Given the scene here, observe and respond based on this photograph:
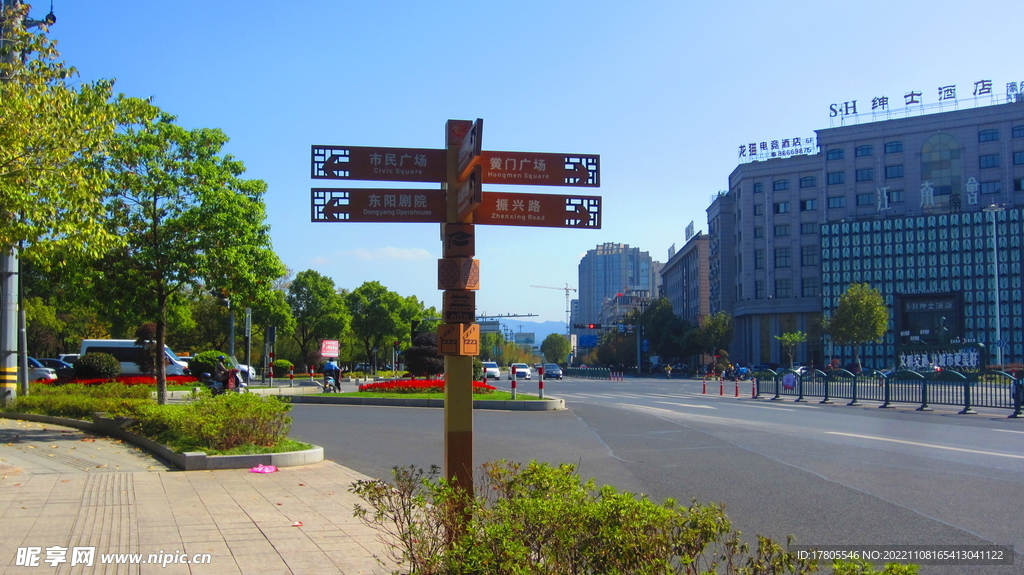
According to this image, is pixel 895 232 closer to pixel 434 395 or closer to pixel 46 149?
pixel 434 395

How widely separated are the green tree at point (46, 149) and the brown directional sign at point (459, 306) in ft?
23.7

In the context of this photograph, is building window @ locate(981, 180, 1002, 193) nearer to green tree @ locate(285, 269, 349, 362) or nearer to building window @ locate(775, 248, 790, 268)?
building window @ locate(775, 248, 790, 268)

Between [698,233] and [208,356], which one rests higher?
[698,233]

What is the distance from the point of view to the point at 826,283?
261 feet

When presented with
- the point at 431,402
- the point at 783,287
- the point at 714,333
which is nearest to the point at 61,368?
the point at 431,402

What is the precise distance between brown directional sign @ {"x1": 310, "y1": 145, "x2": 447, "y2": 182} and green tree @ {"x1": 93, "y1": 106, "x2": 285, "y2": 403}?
9945 mm

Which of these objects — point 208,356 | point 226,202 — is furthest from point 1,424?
point 208,356

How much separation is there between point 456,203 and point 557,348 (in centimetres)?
17922

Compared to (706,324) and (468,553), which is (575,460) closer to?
(468,553)

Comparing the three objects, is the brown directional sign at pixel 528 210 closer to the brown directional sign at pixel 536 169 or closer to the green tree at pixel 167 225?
the brown directional sign at pixel 536 169

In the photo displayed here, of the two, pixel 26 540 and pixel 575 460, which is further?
pixel 575 460

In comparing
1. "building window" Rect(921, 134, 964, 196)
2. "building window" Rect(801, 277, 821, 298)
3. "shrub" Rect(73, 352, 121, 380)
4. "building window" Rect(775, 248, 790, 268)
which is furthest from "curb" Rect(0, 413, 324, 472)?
"building window" Rect(775, 248, 790, 268)

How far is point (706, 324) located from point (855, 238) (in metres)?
16.4

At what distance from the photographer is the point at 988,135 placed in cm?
7344
